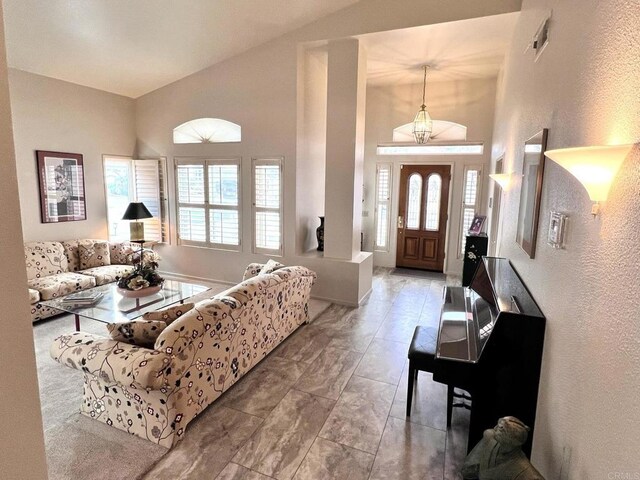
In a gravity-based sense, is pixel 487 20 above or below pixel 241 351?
above

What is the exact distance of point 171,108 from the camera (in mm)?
5941

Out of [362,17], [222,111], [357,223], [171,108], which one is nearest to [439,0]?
[362,17]

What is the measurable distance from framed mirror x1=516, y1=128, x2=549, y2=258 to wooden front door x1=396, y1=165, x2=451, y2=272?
13.2 ft

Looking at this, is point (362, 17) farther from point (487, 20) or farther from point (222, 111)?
point (222, 111)

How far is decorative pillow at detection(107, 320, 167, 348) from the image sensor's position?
7.93 feet

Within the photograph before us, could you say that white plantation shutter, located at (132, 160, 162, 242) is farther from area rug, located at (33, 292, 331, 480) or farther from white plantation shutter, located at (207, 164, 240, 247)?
area rug, located at (33, 292, 331, 480)

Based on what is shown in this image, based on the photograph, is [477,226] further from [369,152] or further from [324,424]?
[324,424]

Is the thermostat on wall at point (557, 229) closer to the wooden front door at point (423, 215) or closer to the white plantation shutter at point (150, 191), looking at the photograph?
the wooden front door at point (423, 215)

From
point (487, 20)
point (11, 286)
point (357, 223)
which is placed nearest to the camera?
point (11, 286)

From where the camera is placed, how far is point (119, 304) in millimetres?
3791

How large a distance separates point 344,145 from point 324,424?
3.48 meters

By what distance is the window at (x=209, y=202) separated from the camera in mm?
5727

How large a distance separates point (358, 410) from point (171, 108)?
5.48 m

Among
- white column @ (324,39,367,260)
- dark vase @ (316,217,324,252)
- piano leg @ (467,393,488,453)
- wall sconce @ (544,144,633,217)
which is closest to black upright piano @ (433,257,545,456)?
piano leg @ (467,393,488,453)
